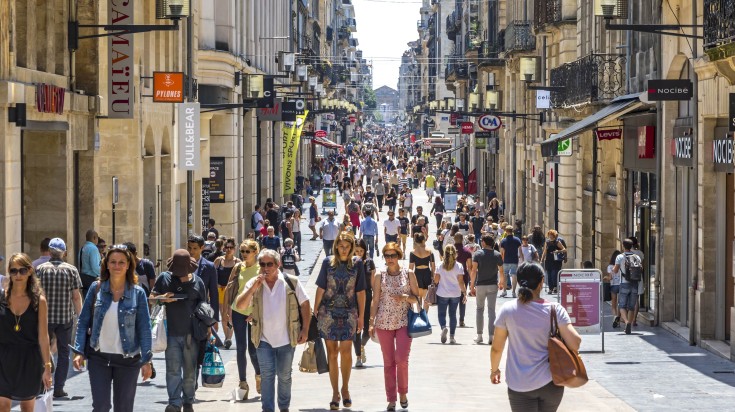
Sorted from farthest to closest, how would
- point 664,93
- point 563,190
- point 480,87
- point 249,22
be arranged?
point 480,87 → point 249,22 → point 563,190 → point 664,93

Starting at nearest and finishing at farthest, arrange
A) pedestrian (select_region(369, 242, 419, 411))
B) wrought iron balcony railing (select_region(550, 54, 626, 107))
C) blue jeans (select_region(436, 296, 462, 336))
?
1. pedestrian (select_region(369, 242, 419, 411))
2. blue jeans (select_region(436, 296, 462, 336))
3. wrought iron balcony railing (select_region(550, 54, 626, 107))

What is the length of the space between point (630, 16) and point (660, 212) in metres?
5.28

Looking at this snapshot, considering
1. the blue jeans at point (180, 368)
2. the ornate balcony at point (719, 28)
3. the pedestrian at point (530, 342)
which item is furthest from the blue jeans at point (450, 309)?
the pedestrian at point (530, 342)

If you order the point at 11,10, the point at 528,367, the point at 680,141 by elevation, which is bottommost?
the point at 528,367

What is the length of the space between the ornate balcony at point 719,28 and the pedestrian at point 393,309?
5828mm

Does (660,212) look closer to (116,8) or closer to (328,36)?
(116,8)

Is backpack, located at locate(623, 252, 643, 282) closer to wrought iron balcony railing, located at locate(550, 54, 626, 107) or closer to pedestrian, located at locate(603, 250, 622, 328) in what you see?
pedestrian, located at locate(603, 250, 622, 328)

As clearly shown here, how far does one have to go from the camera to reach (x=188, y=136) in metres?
32.7

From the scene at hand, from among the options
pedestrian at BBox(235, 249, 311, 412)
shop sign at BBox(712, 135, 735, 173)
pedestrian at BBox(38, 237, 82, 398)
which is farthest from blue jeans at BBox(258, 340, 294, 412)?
shop sign at BBox(712, 135, 735, 173)

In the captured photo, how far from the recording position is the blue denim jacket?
1060 centimetres

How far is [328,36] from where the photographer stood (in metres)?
128

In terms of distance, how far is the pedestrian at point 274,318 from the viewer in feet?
40.3

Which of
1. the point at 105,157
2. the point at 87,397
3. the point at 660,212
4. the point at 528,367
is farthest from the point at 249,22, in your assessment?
the point at 528,367

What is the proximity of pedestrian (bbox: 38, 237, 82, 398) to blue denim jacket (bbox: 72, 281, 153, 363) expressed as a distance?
10.3 feet
